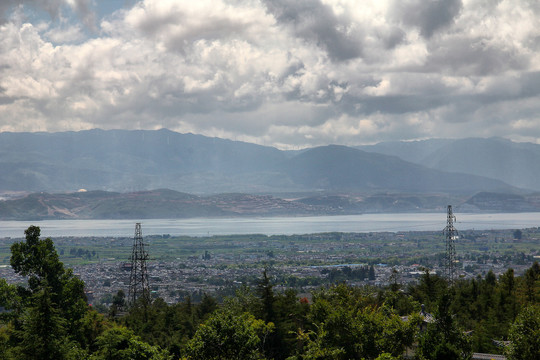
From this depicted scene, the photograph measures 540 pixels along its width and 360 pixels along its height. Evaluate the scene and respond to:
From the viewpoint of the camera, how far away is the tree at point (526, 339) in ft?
62.0

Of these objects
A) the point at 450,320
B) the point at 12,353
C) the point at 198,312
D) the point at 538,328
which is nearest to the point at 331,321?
the point at 450,320

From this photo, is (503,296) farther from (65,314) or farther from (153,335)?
(65,314)

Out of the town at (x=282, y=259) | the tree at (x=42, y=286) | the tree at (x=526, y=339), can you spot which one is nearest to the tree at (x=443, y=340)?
the tree at (x=526, y=339)

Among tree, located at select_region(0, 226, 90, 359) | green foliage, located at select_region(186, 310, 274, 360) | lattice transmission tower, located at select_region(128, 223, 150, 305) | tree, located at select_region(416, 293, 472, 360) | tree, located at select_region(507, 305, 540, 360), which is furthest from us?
lattice transmission tower, located at select_region(128, 223, 150, 305)

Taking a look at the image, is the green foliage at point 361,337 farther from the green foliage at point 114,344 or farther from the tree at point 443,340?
the green foliage at point 114,344

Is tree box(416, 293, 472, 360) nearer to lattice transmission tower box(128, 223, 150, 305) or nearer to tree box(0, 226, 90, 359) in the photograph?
tree box(0, 226, 90, 359)

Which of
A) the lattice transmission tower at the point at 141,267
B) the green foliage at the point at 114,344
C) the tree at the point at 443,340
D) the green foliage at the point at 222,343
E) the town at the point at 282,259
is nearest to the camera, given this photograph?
the green foliage at the point at 222,343

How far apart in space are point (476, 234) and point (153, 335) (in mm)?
149928

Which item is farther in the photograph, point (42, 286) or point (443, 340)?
point (42, 286)

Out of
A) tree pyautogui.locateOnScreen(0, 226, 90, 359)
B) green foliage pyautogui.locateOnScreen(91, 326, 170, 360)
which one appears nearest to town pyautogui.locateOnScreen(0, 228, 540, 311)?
tree pyautogui.locateOnScreen(0, 226, 90, 359)

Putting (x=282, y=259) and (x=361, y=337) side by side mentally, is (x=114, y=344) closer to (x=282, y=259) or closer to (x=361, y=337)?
(x=361, y=337)

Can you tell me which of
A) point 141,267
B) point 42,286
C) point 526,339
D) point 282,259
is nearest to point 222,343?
point 526,339

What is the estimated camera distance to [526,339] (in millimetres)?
19047

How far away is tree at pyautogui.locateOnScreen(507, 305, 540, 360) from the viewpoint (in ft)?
62.0
